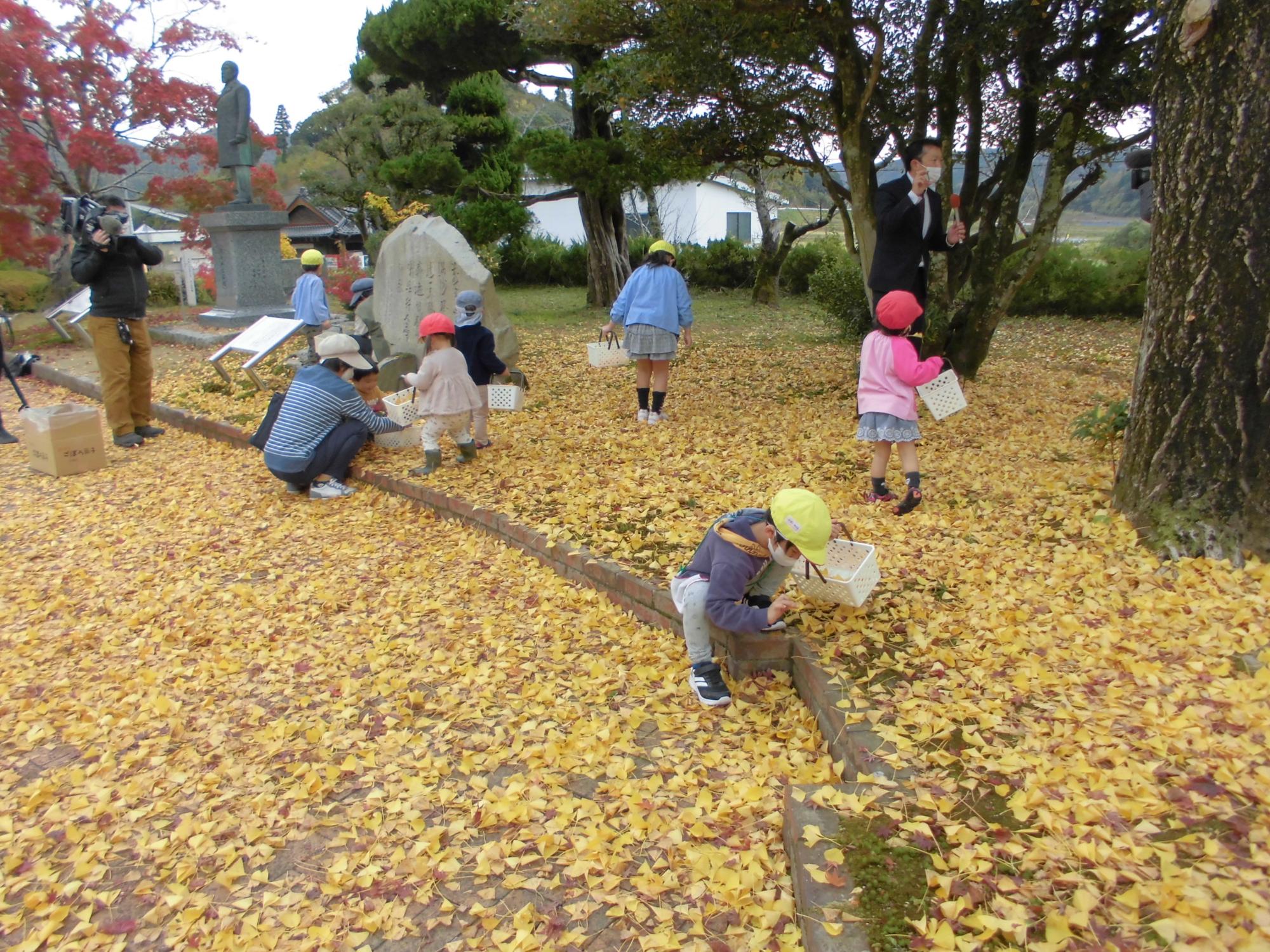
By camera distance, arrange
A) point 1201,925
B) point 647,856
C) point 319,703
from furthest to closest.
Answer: point 319,703 < point 647,856 < point 1201,925

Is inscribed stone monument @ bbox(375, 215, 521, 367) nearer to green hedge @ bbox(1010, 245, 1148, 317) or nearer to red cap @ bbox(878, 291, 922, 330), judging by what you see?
red cap @ bbox(878, 291, 922, 330)

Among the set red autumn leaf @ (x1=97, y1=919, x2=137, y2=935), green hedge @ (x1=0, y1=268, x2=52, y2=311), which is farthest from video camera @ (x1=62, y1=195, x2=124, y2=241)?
green hedge @ (x1=0, y1=268, x2=52, y2=311)

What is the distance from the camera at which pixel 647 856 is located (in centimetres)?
262

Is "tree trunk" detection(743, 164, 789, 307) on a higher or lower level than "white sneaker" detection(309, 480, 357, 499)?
higher

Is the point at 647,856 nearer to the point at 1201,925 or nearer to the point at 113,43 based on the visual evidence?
the point at 1201,925

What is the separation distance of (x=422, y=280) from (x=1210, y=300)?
665 centimetres

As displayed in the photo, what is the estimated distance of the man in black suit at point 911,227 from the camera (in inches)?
204

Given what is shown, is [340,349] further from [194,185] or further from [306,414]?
[194,185]

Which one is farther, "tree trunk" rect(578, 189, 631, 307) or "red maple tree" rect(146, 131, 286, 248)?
"tree trunk" rect(578, 189, 631, 307)

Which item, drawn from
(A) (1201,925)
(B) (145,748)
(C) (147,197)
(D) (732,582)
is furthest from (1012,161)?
(C) (147,197)

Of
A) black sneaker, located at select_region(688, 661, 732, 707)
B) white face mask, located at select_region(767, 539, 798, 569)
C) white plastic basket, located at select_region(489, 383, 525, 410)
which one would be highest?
white plastic basket, located at select_region(489, 383, 525, 410)

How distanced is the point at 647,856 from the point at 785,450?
3732mm

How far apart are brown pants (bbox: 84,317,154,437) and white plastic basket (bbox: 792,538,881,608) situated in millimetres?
5996

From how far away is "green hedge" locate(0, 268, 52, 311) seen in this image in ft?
48.4
